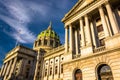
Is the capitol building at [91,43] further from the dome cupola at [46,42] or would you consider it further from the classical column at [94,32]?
the dome cupola at [46,42]

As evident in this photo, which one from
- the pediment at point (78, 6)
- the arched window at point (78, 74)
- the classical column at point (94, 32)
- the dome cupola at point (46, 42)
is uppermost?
the dome cupola at point (46, 42)

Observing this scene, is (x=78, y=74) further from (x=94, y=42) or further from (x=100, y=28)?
(x=100, y=28)

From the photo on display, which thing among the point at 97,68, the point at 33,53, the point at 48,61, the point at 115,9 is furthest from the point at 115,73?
the point at 33,53

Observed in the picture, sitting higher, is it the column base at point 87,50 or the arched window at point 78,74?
the column base at point 87,50

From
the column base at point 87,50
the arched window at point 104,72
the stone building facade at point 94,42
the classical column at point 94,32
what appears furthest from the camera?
the classical column at point 94,32

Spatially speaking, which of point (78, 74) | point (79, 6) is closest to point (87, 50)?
point (78, 74)

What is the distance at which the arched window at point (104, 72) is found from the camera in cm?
1608

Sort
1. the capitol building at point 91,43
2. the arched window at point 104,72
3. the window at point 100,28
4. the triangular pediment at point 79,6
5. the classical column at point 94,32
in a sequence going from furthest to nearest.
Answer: the triangular pediment at point 79,6, the window at point 100,28, the classical column at point 94,32, the capitol building at point 91,43, the arched window at point 104,72

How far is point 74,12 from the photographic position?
25.6 meters

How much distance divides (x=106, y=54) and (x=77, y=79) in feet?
21.5

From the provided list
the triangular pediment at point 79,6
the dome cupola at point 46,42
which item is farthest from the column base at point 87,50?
the dome cupola at point 46,42

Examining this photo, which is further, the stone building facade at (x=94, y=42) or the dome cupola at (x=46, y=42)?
the dome cupola at (x=46, y=42)

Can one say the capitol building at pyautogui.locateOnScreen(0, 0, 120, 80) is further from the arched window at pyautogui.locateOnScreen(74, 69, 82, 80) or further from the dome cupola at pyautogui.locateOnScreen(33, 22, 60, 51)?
the dome cupola at pyautogui.locateOnScreen(33, 22, 60, 51)

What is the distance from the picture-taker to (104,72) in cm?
1655
